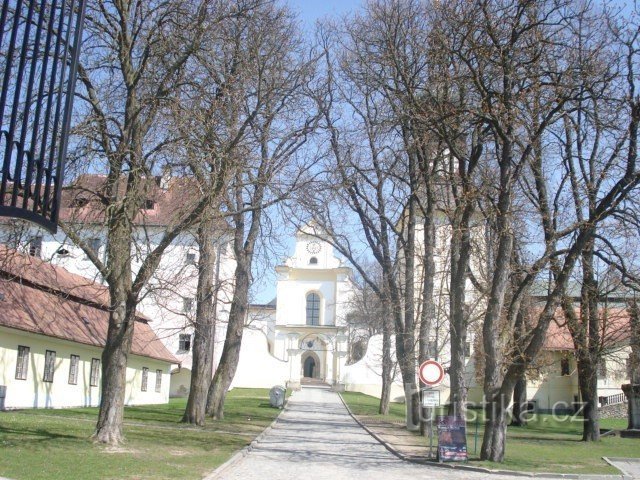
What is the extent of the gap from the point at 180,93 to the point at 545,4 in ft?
29.0

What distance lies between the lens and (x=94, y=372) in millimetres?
31938

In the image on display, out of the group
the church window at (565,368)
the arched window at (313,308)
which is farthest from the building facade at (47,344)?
the arched window at (313,308)

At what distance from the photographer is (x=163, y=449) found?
1600 cm

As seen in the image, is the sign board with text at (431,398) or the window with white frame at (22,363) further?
the window with white frame at (22,363)

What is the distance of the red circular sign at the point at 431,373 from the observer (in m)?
16.6

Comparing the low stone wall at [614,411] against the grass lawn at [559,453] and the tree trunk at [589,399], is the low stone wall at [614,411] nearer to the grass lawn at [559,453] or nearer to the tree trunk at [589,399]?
the grass lawn at [559,453]

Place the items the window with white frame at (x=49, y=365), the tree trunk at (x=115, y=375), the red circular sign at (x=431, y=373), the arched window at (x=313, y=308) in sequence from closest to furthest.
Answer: the tree trunk at (x=115, y=375) < the red circular sign at (x=431, y=373) < the window with white frame at (x=49, y=365) < the arched window at (x=313, y=308)

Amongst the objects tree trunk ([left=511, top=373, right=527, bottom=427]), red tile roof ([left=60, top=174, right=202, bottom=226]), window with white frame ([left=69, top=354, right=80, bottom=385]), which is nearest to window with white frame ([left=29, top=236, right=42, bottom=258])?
red tile roof ([left=60, top=174, right=202, bottom=226])

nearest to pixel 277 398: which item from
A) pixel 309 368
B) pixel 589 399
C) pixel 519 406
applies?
pixel 519 406

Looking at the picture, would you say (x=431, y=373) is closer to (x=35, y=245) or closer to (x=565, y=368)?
(x=35, y=245)

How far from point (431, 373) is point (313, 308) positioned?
57037 mm

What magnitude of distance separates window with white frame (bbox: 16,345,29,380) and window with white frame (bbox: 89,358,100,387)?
5870 millimetres

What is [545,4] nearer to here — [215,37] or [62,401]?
[215,37]

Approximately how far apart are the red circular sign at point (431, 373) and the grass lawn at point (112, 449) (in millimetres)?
4915
